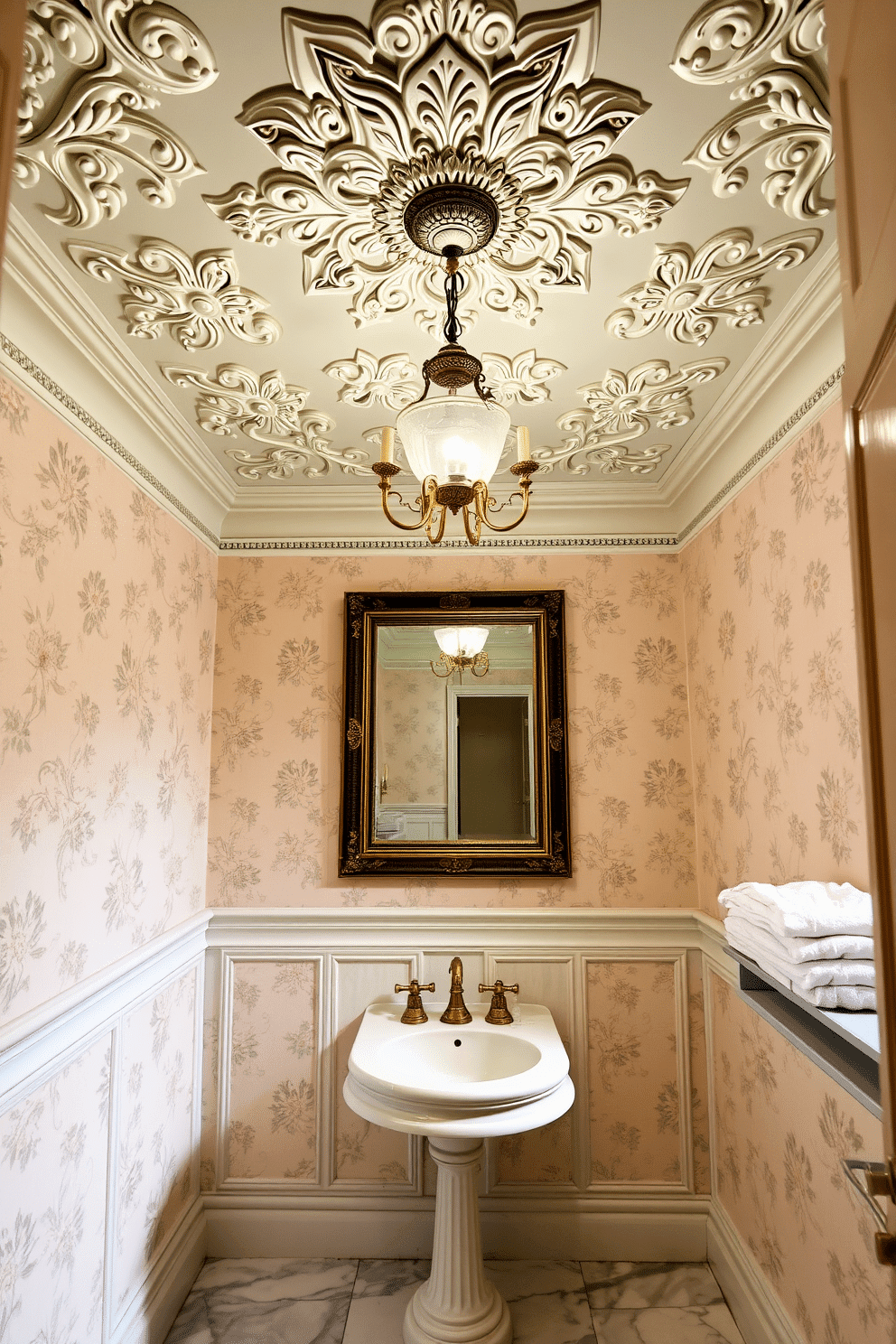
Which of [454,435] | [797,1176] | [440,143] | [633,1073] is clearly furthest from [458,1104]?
[440,143]

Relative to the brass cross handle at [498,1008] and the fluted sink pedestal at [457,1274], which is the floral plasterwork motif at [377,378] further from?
the fluted sink pedestal at [457,1274]

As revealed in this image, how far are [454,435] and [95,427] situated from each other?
3.11 feet

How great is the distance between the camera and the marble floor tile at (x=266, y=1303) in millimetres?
2078

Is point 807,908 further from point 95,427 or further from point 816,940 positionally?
point 95,427

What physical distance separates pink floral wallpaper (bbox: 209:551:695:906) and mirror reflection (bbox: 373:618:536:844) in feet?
0.53

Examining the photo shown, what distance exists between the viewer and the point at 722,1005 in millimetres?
2330

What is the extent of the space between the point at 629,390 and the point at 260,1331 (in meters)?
2.67

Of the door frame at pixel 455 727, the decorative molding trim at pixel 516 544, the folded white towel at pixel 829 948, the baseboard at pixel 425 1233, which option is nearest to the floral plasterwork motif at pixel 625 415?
the decorative molding trim at pixel 516 544

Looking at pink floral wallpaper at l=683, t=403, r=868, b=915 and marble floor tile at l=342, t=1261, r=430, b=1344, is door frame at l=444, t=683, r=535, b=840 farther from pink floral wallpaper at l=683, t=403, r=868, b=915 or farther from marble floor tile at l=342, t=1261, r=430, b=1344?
marble floor tile at l=342, t=1261, r=430, b=1344

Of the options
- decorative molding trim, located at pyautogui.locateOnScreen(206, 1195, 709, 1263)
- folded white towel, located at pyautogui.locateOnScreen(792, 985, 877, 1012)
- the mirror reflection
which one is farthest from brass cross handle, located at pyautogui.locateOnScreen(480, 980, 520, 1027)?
folded white towel, located at pyautogui.locateOnScreen(792, 985, 877, 1012)

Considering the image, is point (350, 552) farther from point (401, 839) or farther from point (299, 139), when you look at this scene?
point (299, 139)

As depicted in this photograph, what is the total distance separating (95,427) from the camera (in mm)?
1814

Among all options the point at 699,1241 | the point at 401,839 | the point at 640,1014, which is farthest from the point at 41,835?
the point at 699,1241

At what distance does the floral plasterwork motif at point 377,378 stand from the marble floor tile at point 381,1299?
2420 millimetres
